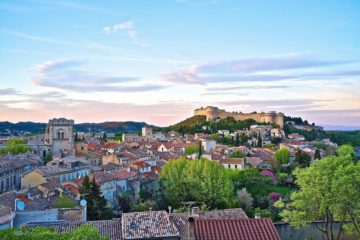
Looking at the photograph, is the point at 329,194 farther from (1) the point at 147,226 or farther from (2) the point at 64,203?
(2) the point at 64,203

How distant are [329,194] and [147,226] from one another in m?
8.95

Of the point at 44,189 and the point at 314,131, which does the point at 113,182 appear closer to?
the point at 44,189

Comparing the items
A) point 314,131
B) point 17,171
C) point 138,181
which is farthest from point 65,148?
point 314,131

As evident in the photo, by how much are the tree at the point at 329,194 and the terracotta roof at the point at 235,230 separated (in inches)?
238

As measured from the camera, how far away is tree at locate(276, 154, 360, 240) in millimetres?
21062

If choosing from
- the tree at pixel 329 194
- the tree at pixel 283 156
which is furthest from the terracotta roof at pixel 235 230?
the tree at pixel 283 156

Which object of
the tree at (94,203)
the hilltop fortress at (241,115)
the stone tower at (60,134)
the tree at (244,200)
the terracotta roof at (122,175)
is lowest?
the tree at (244,200)

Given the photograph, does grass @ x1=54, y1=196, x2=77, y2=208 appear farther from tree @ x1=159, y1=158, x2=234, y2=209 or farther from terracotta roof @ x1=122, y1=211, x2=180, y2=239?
tree @ x1=159, y1=158, x2=234, y2=209

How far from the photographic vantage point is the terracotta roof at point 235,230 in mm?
15703

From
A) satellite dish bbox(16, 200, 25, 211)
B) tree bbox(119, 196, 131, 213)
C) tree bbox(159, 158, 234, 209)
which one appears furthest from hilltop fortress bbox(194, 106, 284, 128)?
satellite dish bbox(16, 200, 25, 211)

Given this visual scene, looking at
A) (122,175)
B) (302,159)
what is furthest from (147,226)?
(302,159)

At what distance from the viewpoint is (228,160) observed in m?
60.3

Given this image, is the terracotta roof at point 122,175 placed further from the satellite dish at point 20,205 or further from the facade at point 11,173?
the satellite dish at point 20,205

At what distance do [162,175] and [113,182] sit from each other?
5032 millimetres
